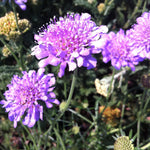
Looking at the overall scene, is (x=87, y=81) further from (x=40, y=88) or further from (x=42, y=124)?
(x=40, y=88)

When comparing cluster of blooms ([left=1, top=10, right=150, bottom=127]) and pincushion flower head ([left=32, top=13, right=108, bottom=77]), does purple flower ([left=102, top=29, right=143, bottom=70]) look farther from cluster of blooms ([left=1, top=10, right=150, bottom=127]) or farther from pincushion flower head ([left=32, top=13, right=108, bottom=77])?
pincushion flower head ([left=32, top=13, right=108, bottom=77])

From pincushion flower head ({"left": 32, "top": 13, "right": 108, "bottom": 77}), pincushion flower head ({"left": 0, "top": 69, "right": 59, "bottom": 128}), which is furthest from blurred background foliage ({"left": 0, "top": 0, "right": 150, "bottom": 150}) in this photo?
pincushion flower head ({"left": 32, "top": 13, "right": 108, "bottom": 77})

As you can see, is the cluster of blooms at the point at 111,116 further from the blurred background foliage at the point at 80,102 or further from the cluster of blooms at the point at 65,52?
the cluster of blooms at the point at 65,52

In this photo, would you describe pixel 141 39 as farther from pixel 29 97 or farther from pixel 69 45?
pixel 29 97

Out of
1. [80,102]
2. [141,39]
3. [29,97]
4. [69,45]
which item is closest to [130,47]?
[141,39]

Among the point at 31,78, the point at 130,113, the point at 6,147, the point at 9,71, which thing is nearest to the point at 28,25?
the point at 9,71

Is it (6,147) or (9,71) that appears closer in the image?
(9,71)
